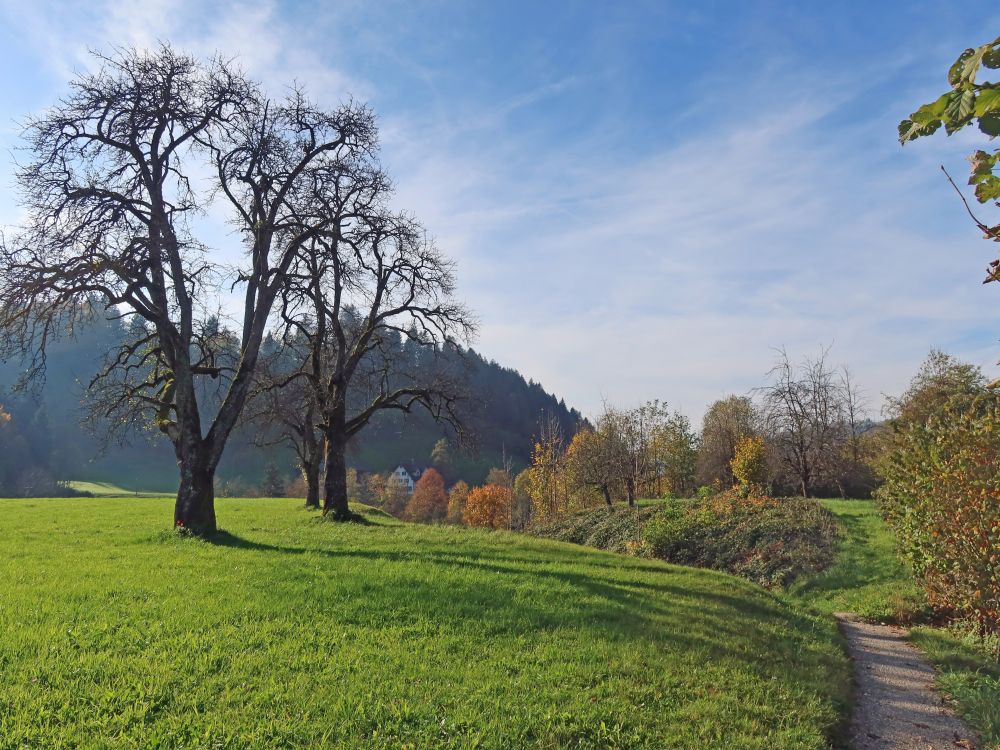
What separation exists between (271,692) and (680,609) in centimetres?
668

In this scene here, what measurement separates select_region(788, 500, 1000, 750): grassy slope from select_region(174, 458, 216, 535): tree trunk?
14491 millimetres

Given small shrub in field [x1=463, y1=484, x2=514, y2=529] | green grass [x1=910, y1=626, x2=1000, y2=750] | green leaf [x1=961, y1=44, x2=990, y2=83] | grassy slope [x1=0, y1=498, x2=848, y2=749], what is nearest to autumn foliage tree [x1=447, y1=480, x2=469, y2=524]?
small shrub in field [x1=463, y1=484, x2=514, y2=529]

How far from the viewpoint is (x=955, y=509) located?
9.30 m

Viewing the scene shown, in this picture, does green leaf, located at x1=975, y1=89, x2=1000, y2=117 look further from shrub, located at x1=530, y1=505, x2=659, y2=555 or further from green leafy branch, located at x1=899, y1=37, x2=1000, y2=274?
shrub, located at x1=530, y1=505, x2=659, y2=555

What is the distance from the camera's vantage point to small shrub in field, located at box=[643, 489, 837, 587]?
714 inches

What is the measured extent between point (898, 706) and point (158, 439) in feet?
88.3

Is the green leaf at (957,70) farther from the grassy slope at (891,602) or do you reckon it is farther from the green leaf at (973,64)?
the grassy slope at (891,602)

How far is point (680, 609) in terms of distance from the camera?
9461 millimetres

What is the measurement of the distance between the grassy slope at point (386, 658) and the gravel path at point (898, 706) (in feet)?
1.31

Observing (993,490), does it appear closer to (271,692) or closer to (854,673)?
(854,673)

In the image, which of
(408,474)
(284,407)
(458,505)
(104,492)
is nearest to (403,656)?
(284,407)

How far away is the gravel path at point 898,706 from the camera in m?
6.00

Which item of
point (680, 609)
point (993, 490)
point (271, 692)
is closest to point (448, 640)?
point (271, 692)

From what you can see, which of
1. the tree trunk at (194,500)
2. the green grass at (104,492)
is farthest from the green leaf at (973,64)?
the green grass at (104,492)
